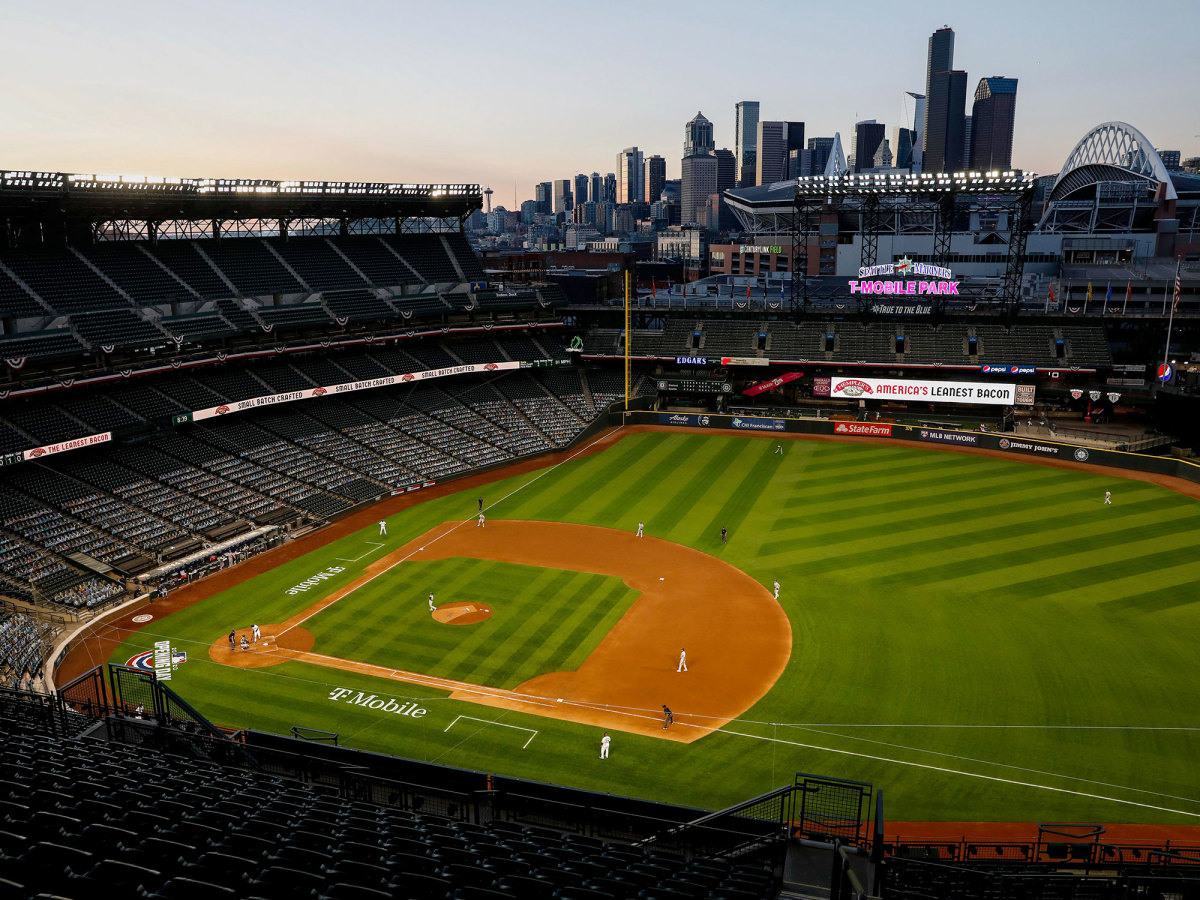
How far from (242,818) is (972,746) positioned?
2166 centimetres

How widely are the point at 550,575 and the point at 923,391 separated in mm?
43708

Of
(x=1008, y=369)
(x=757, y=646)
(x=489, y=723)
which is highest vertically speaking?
(x=1008, y=369)

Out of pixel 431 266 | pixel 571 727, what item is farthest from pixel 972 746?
pixel 431 266

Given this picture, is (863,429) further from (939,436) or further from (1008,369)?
(1008,369)

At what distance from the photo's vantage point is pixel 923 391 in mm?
69562

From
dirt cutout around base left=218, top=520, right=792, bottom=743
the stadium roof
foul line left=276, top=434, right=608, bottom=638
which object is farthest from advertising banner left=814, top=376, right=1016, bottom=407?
the stadium roof

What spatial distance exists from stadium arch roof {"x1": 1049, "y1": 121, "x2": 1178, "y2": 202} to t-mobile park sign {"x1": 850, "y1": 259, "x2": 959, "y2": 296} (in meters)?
70.1

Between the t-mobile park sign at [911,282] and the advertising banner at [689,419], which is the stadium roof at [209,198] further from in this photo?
the t-mobile park sign at [911,282]

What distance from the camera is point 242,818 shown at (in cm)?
1424

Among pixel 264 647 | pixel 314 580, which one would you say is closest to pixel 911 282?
pixel 314 580

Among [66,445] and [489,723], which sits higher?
[66,445]

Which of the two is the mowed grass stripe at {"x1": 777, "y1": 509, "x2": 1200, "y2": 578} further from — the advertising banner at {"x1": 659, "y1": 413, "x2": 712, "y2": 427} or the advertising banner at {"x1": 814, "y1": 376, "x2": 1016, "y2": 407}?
the advertising banner at {"x1": 659, "y1": 413, "x2": 712, "y2": 427}

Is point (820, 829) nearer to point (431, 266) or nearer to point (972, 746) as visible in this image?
point (972, 746)

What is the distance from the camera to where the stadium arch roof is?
117250mm
